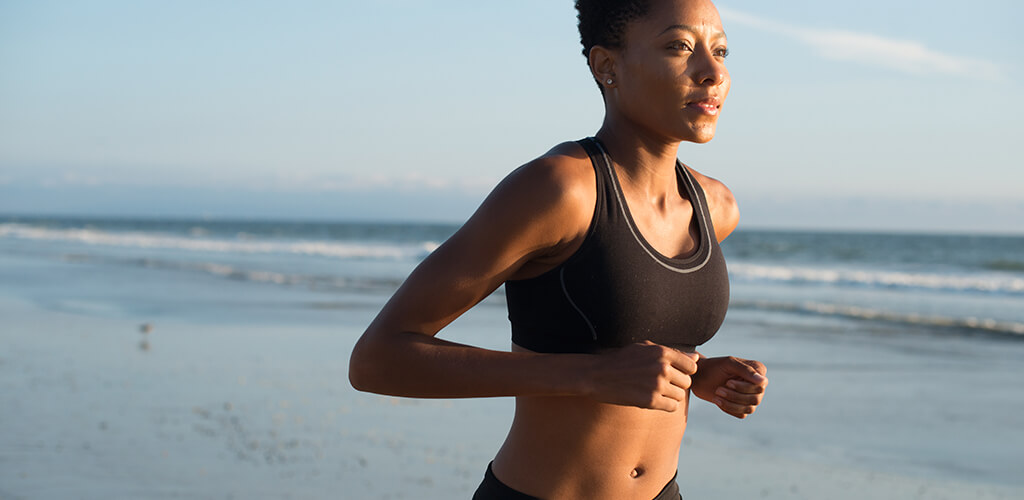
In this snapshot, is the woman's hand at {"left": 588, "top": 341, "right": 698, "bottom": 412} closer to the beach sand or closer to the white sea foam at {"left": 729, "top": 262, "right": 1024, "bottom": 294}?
the beach sand

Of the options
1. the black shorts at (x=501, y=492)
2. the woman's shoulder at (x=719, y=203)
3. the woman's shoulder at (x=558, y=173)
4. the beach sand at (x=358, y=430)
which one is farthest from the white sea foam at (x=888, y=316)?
the woman's shoulder at (x=558, y=173)

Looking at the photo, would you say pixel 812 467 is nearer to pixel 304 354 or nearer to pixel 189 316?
pixel 304 354

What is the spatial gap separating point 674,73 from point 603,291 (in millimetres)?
427

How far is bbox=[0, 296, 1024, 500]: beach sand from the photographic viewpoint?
5309 mm

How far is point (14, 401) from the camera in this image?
695cm

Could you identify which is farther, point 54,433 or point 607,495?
point 54,433

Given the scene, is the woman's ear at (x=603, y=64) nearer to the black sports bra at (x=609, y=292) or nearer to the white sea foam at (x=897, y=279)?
the black sports bra at (x=609, y=292)

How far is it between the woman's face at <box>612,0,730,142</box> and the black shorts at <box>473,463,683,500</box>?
72 centimetres

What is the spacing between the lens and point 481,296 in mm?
1644

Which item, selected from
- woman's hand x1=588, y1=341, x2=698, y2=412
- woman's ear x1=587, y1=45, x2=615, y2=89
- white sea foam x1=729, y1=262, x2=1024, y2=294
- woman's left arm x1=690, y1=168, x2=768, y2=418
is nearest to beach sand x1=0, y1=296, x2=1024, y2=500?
woman's left arm x1=690, y1=168, x2=768, y2=418

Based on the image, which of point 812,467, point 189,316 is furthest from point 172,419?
point 189,316

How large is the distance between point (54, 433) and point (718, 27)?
225 inches

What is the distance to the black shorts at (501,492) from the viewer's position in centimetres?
182

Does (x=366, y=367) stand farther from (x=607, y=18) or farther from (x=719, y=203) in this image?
(x=719, y=203)
